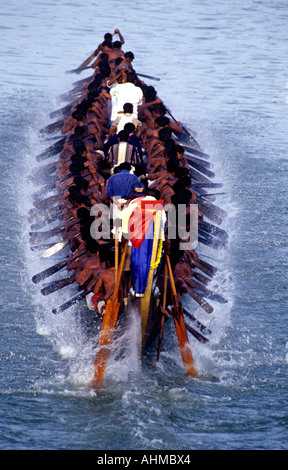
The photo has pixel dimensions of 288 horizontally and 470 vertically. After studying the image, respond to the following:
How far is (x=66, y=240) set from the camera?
13.1m

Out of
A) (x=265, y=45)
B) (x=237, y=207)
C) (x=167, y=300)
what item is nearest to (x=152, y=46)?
(x=265, y=45)

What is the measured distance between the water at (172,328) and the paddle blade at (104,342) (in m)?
0.16

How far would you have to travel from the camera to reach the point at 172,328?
1231cm

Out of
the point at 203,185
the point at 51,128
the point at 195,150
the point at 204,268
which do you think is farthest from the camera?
the point at 51,128

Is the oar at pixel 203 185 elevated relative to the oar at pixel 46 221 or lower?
elevated

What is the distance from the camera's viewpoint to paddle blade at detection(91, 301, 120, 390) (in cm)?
1048

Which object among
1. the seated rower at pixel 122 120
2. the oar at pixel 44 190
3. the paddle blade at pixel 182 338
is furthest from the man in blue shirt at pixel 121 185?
the oar at pixel 44 190

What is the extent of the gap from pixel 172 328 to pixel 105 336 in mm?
2014

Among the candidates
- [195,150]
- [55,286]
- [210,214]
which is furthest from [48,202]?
[195,150]

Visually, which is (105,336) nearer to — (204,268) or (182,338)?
(182,338)

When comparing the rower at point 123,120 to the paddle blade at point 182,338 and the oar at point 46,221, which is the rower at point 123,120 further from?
the paddle blade at point 182,338

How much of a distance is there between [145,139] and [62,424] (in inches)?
303

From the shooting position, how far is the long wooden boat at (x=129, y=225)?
10.5 m

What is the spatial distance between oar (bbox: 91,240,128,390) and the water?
0.17 metres
